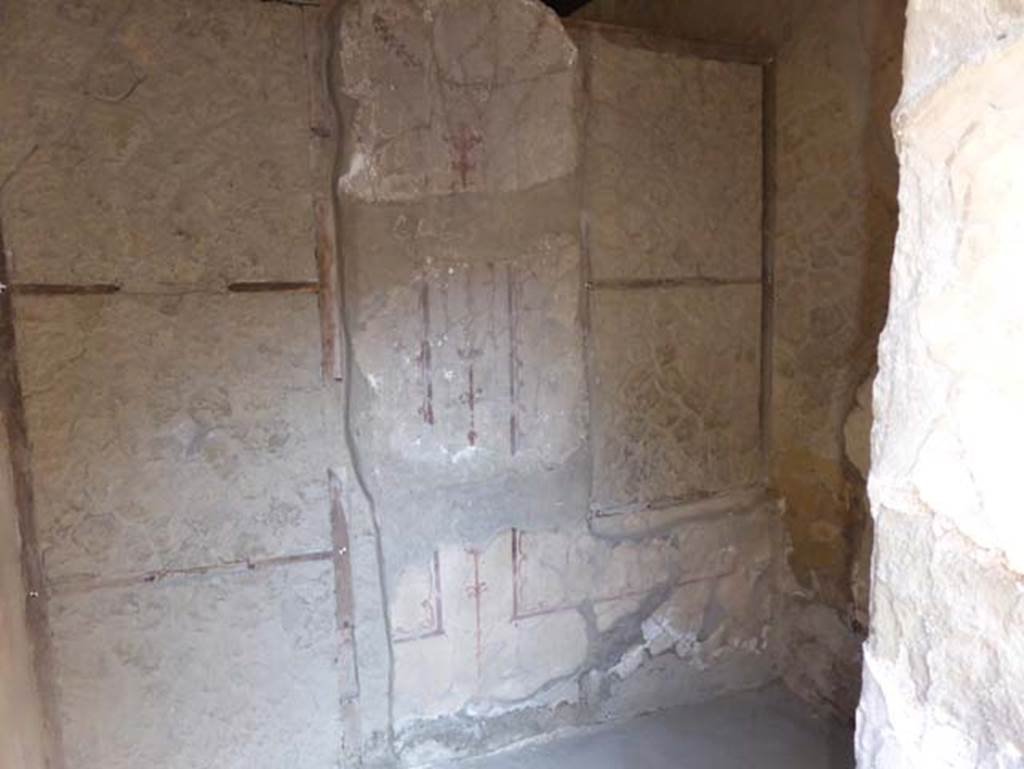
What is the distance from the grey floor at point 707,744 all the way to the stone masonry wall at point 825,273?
0.10 meters

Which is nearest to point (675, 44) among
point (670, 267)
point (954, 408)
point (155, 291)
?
point (670, 267)

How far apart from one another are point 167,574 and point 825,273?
1.60 meters

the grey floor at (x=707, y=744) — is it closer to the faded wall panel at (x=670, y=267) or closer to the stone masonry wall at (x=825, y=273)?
the stone masonry wall at (x=825, y=273)

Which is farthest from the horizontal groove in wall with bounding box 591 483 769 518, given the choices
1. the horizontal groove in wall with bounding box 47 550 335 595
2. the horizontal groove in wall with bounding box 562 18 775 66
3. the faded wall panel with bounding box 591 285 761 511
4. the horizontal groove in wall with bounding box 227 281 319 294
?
the horizontal groove in wall with bounding box 562 18 775 66

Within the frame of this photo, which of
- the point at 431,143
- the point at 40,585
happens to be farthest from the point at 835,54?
the point at 40,585

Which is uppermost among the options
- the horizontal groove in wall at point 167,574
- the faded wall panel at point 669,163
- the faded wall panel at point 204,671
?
the faded wall panel at point 669,163

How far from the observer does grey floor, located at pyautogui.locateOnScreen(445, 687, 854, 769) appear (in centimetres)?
179

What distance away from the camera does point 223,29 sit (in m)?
1.40

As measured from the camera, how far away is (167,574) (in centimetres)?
149

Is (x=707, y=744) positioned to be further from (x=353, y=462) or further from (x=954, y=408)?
(x=954, y=408)

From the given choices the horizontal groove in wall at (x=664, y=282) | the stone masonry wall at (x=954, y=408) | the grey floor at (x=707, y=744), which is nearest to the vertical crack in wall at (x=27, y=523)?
the grey floor at (x=707, y=744)

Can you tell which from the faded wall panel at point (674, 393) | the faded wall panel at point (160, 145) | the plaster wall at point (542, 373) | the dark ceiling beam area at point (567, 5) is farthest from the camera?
the dark ceiling beam area at point (567, 5)

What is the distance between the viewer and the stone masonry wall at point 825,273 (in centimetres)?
171

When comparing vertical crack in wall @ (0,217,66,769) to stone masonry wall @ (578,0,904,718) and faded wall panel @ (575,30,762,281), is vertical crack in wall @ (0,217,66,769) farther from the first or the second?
stone masonry wall @ (578,0,904,718)
